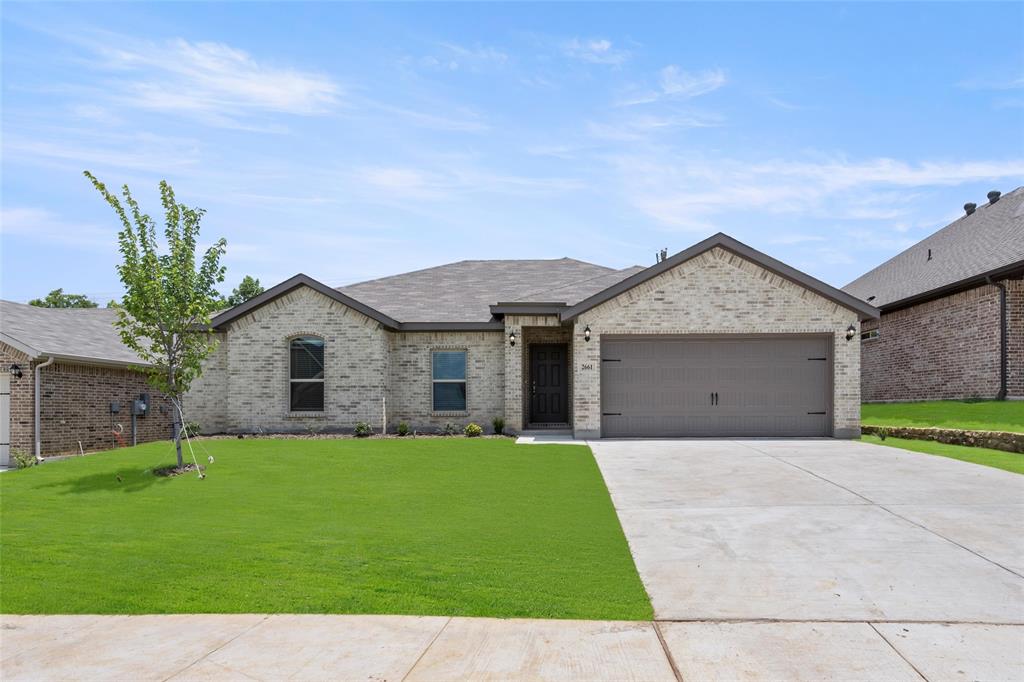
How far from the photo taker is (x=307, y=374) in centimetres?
1945

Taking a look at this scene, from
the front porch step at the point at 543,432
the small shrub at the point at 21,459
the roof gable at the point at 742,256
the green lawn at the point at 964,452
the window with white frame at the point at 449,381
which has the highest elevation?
the roof gable at the point at 742,256

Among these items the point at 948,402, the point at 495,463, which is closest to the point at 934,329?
the point at 948,402

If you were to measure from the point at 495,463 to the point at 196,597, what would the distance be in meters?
7.75

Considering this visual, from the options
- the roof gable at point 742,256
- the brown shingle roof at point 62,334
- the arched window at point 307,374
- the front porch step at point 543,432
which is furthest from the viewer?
the arched window at point 307,374

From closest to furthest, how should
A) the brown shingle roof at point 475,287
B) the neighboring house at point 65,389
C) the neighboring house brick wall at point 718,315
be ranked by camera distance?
1. the neighboring house at point 65,389
2. the neighboring house brick wall at point 718,315
3. the brown shingle roof at point 475,287

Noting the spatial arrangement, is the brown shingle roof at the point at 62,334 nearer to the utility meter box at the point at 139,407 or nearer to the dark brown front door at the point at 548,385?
the utility meter box at the point at 139,407

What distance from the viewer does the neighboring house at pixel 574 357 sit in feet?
58.2

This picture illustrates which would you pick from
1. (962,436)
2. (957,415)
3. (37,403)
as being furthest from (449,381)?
(957,415)

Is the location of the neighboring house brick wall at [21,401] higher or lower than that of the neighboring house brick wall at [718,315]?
lower

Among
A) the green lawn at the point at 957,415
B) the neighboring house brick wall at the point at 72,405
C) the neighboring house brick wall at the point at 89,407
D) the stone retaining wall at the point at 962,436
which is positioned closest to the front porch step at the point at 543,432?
the stone retaining wall at the point at 962,436

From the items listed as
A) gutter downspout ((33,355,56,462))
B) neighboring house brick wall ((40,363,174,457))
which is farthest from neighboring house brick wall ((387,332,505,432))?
gutter downspout ((33,355,56,462))

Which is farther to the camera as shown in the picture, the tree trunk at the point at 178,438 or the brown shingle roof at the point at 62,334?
the brown shingle roof at the point at 62,334

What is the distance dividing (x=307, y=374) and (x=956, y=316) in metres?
18.8

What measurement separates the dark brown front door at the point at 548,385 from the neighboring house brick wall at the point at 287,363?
4.56 m
